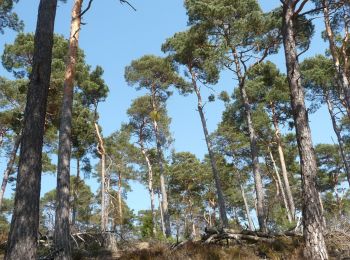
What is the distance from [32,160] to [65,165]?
3754mm

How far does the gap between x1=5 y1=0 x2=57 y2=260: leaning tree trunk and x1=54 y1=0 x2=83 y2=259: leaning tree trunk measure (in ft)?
9.87

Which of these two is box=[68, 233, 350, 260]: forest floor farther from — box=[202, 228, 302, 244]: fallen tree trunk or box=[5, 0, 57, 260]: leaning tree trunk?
box=[5, 0, 57, 260]: leaning tree trunk

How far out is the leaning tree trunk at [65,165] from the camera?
7736 millimetres

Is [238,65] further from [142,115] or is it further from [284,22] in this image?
[142,115]

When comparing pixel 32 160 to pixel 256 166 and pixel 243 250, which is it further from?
pixel 256 166

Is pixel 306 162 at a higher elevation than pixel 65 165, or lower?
lower

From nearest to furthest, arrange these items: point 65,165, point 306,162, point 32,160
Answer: point 32,160, point 306,162, point 65,165

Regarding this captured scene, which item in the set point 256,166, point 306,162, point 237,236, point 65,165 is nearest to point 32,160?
point 65,165

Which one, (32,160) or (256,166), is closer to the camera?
(32,160)

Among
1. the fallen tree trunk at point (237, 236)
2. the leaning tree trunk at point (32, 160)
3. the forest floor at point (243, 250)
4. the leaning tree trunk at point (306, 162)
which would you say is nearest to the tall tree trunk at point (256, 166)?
the fallen tree trunk at point (237, 236)

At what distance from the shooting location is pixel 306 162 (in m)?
6.52

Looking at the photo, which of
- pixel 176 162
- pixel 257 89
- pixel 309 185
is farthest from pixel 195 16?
pixel 176 162

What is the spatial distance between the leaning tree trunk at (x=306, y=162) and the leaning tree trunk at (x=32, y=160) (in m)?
4.35

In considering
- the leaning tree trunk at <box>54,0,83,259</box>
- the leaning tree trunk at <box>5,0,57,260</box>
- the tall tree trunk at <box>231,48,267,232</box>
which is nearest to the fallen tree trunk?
the tall tree trunk at <box>231,48,267,232</box>
